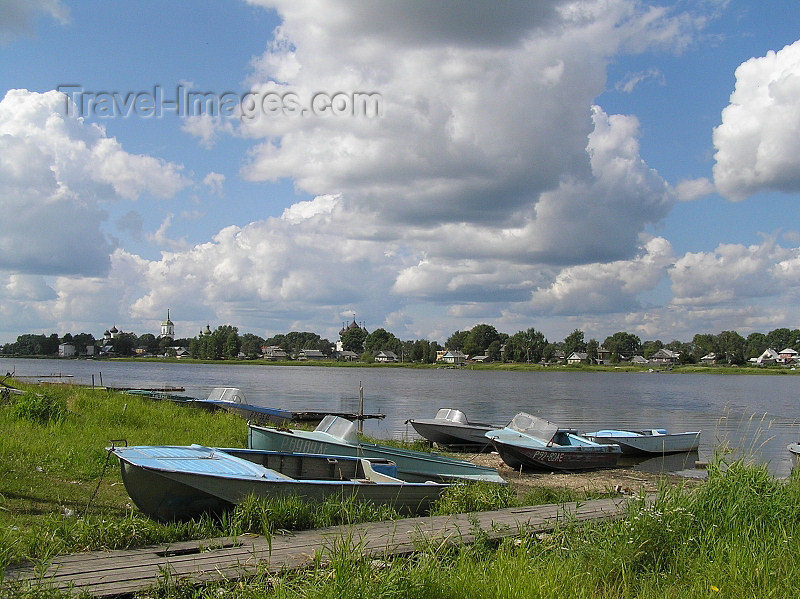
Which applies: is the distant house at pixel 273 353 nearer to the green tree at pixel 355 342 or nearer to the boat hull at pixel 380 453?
the green tree at pixel 355 342

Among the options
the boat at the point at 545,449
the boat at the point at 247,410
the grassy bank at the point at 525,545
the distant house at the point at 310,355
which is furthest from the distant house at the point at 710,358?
the grassy bank at the point at 525,545

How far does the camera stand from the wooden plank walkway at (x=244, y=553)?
5.85m

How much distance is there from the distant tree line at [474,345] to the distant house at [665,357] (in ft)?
4.72

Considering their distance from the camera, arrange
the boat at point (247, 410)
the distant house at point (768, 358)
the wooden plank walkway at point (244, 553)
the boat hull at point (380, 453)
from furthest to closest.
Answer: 1. the distant house at point (768, 358)
2. the boat at point (247, 410)
3. the boat hull at point (380, 453)
4. the wooden plank walkway at point (244, 553)

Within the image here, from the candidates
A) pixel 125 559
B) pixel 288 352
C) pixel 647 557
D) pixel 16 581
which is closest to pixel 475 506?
pixel 647 557

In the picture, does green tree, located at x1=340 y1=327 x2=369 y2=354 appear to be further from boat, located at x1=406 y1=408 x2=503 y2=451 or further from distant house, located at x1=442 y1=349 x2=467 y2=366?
boat, located at x1=406 y1=408 x2=503 y2=451

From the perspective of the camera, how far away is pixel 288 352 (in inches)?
→ 7515

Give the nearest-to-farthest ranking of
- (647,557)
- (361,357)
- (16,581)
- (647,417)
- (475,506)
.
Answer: (16,581)
(647,557)
(475,506)
(647,417)
(361,357)

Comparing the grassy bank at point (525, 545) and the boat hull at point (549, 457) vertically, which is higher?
the grassy bank at point (525, 545)

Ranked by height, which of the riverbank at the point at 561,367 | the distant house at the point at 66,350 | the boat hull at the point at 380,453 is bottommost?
the riverbank at the point at 561,367

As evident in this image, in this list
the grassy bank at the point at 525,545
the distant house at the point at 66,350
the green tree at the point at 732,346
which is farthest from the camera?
the distant house at the point at 66,350

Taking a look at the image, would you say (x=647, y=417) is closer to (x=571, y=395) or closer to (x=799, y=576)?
(x=571, y=395)

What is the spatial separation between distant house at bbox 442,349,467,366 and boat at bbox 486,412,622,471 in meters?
143

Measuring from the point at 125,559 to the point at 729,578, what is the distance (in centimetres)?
578
